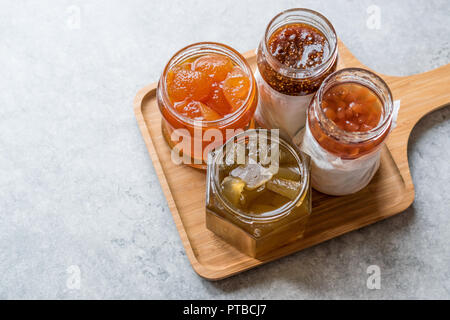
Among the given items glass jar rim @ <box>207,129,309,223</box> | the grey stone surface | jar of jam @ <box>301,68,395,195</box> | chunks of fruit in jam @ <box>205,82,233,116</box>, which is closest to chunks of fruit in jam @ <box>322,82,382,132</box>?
jar of jam @ <box>301,68,395,195</box>

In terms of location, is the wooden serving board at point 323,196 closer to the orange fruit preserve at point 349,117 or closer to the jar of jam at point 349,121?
the jar of jam at point 349,121

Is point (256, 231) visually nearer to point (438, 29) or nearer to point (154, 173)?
point (154, 173)

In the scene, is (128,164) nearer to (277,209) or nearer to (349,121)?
(277,209)

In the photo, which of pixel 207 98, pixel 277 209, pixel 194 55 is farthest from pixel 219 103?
pixel 277 209

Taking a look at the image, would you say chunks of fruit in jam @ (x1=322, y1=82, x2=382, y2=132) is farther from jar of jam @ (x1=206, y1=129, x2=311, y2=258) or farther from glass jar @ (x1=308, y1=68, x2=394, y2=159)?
jar of jam @ (x1=206, y1=129, x2=311, y2=258)

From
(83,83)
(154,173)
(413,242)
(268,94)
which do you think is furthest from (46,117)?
(413,242)
